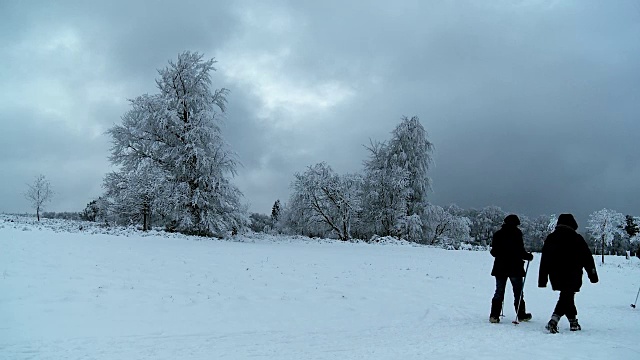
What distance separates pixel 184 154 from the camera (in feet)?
86.2

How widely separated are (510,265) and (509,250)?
11.6 inches

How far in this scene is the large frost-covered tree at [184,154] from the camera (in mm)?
25422

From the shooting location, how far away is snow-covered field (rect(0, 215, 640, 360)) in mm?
5973

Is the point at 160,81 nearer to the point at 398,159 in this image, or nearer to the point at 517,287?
the point at 398,159

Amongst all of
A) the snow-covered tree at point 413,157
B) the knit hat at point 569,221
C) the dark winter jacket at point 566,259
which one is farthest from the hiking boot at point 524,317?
the snow-covered tree at point 413,157

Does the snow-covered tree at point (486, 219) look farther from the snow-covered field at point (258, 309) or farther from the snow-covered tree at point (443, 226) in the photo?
the snow-covered field at point (258, 309)

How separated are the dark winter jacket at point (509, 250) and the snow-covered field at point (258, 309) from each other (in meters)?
1.07

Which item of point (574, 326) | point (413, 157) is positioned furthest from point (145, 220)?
point (574, 326)

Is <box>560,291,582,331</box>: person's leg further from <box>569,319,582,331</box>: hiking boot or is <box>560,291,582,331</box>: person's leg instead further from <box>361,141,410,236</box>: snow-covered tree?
<box>361,141,410,236</box>: snow-covered tree

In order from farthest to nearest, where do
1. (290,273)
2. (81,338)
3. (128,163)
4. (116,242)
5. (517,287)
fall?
1. (128,163)
2. (116,242)
3. (290,273)
4. (517,287)
5. (81,338)

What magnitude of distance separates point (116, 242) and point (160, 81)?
48.8 feet

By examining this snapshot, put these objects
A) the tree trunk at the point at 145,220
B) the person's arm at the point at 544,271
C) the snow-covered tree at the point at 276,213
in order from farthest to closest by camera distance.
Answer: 1. the snow-covered tree at the point at 276,213
2. the tree trunk at the point at 145,220
3. the person's arm at the point at 544,271

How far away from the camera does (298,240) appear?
91.5 ft

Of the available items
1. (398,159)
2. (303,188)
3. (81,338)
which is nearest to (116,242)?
(81,338)
